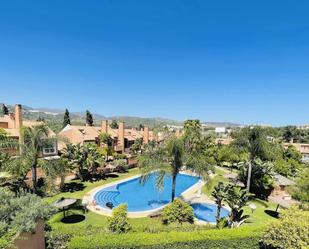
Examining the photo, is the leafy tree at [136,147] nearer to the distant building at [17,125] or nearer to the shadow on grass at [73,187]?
the distant building at [17,125]

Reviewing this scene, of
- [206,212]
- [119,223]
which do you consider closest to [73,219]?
[119,223]

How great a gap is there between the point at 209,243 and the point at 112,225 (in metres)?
5.98

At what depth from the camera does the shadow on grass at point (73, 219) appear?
60.2ft

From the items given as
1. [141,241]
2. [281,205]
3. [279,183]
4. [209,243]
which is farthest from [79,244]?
[279,183]

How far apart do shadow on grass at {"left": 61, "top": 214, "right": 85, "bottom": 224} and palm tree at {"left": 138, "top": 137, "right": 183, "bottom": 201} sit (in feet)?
19.1

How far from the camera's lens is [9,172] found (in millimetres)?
20375

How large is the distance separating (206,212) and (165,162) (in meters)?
6.67

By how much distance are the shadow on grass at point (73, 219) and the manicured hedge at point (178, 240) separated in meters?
7.17

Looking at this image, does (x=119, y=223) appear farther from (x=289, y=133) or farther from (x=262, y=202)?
(x=289, y=133)

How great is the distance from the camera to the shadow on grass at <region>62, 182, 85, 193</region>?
26730mm

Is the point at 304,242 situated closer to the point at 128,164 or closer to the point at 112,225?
the point at 112,225

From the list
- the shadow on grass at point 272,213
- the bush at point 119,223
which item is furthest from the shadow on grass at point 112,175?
the shadow on grass at point 272,213

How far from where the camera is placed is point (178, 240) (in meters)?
12.2

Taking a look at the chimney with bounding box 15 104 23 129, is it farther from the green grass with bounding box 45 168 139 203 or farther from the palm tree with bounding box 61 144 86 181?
the green grass with bounding box 45 168 139 203
